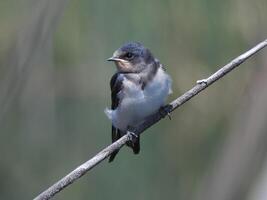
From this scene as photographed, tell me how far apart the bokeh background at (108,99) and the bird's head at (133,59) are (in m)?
0.07

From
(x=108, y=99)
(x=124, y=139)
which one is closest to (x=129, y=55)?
(x=108, y=99)

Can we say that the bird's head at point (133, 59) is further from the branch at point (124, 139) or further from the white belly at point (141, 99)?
the branch at point (124, 139)

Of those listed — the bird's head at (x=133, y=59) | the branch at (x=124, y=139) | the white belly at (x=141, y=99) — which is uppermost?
the branch at (x=124, y=139)

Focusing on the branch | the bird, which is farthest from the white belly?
the branch

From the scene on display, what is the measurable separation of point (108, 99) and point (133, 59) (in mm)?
127

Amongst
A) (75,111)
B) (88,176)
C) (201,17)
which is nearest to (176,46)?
(201,17)

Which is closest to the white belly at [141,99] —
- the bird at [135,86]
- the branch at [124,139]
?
the bird at [135,86]

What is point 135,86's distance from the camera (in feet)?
5.41

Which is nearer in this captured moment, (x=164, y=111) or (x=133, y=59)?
(x=164, y=111)

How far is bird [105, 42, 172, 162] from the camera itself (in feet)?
5.31

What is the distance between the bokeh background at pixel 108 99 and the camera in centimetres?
109

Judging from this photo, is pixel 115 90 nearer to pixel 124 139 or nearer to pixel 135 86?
pixel 135 86

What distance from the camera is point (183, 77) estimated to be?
149cm

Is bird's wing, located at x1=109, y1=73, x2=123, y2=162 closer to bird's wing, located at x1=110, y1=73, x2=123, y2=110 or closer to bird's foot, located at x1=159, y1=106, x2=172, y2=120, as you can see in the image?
bird's wing, located at x1=110, y1=73, x2=123, y2=110
